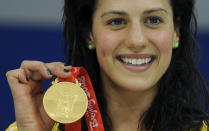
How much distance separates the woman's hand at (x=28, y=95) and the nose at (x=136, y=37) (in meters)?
0.28

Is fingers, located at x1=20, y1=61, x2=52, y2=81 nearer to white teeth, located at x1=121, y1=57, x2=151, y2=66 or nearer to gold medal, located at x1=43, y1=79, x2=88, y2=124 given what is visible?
gold medal, located at x1=43, y1=79, x2=88, y2=124

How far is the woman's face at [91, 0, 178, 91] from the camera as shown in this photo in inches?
64.3

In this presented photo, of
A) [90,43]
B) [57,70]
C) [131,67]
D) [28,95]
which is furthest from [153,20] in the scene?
[28,95]

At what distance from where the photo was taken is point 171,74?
6.34 feet

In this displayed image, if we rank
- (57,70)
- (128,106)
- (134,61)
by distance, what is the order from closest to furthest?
1. (57,70)
2. (134,61)
3. (128,106)

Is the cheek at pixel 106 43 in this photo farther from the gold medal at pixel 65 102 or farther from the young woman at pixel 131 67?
the gold medal at pixel 65 102

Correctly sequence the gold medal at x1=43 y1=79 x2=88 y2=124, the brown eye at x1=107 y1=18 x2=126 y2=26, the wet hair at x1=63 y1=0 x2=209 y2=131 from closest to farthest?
the gold medal at x1=43 y1=79 x2=88 y2=124, the brown eye at x1=107 y1=18 x2=126 y2=26, the wet hair at x1=63 y1=0 x2=209 y2=131

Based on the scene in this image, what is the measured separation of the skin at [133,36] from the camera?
1.63 m

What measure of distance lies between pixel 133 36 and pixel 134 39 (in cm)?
2

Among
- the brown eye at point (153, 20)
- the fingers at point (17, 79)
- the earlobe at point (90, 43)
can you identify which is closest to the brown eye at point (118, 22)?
the brown eye at point (153, 20)

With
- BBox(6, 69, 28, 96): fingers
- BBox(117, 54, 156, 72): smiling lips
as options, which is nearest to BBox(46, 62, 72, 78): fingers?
BBox(6, 69, 28, 96): fingers

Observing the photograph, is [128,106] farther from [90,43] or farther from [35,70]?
[35,70]

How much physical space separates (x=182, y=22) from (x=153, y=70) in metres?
0.33

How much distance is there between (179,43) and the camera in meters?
1.93
